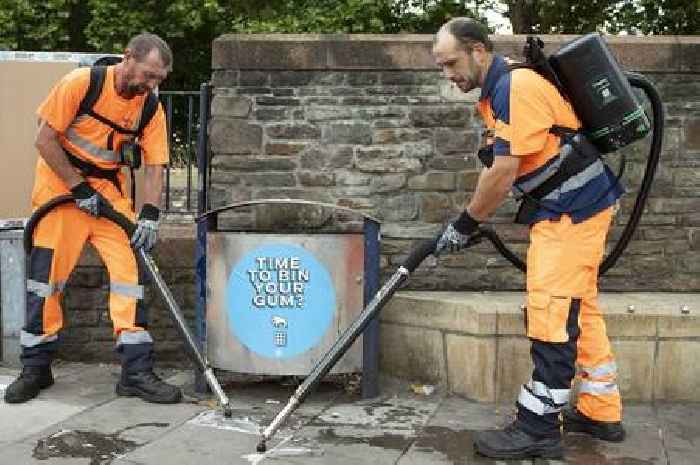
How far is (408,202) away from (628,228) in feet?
5.68

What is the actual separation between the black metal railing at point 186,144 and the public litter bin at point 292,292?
200 centimetres

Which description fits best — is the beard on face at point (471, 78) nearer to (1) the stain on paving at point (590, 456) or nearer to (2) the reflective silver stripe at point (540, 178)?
(2) the reflective silver stripe at point (540, 178)

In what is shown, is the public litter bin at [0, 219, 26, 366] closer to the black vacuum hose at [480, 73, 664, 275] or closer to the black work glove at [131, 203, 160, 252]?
the black work glove at [131, 203, 160, 252]

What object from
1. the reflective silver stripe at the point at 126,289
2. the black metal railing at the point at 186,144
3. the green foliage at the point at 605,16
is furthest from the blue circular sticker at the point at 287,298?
the green foliage at the point at 605,16

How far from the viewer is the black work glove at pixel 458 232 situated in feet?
14.1

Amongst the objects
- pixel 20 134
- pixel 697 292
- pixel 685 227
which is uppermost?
pixel 20 134

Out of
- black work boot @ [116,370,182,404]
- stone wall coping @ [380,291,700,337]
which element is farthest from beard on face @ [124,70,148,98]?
stone wall coping @ [380,291,700,337]

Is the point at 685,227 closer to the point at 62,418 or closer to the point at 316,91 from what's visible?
the point at 316,91

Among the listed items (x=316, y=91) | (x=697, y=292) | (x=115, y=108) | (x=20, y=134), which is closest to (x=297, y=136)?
(x=316, y=91)

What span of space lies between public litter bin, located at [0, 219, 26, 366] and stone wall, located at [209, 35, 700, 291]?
1352 millimetres

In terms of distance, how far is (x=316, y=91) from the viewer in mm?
6039

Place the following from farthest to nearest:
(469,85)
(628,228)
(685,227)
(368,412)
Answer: (685,227), (368,412), (628,228), (469,85)

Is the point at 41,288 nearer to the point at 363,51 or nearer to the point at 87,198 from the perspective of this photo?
the point at 87,198

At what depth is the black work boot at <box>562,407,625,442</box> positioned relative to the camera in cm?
459
